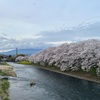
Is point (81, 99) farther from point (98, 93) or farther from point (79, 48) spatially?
point (79, 48)

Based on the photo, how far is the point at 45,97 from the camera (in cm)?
3522

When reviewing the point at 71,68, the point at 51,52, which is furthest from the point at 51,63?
the point at 71,68

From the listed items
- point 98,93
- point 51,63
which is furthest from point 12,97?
point 51,63

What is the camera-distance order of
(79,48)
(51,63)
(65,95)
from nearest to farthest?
(65,95), (79,48), (51,63)

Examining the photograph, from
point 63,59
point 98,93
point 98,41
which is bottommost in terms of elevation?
point 98,93

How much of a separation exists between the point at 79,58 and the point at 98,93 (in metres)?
27.2

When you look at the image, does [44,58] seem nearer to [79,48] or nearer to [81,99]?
[79,48]

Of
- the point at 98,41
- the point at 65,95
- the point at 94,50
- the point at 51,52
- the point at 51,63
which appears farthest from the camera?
the point at 51,52

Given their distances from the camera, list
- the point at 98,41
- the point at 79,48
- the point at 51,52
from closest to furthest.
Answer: the point at 98,41, the point at 79,48, the point at 51,52

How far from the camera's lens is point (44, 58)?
96.2 meters

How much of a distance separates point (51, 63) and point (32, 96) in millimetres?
51441

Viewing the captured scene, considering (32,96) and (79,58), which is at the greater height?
(79,58)

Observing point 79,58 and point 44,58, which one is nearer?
point 79,58

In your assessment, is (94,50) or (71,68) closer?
(94,50)
